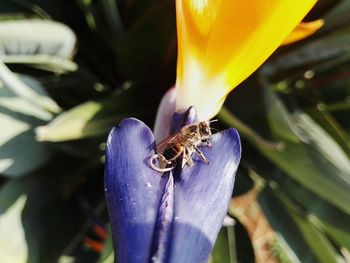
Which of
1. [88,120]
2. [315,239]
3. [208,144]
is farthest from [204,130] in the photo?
[315,239]

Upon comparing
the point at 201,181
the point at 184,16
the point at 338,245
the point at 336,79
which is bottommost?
the point at 338,245

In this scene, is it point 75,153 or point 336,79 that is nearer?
point 75,153

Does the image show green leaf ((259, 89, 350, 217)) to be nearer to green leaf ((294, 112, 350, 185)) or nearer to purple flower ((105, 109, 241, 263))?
green leaf ((294, 112, 350, 185))

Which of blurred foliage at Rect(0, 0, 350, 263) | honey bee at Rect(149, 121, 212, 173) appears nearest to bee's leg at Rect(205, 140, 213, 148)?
honey bee at Rect(149, 121, 212, 173)

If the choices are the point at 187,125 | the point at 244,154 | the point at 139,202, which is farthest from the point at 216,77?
the point at 244,154

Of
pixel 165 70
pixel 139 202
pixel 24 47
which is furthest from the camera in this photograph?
pixel 165 70

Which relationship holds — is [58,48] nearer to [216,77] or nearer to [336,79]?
[216,77]

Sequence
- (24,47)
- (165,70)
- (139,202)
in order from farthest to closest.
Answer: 1. (165,70)
2. (24,47)
3. (139,202)

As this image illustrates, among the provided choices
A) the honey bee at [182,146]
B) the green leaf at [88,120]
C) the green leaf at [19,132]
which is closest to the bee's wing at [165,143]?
the honey bee at [182,146]

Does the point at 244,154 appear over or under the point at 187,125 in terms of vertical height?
under
